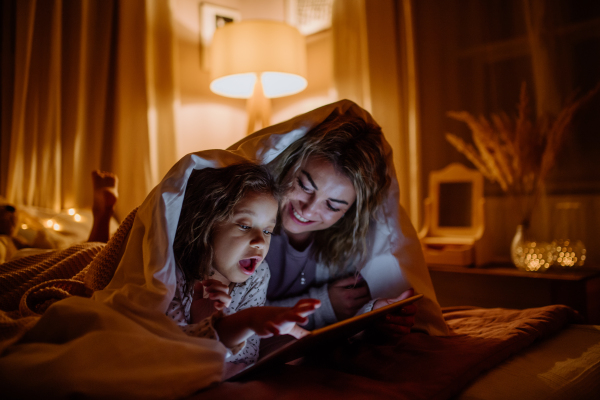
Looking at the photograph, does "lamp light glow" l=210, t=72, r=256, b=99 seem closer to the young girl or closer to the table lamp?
the table lamp

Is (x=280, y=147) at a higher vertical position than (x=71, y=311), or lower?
higher

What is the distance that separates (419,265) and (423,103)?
116 centimetres

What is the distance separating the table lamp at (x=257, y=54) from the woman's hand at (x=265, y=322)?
1.50 m

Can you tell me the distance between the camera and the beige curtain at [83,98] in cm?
187

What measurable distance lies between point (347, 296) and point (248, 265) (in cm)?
33

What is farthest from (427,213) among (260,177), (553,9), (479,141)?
(260,177)

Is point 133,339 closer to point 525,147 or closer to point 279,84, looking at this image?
point 525,147

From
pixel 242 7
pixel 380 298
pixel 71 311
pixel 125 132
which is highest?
pixel 242 7

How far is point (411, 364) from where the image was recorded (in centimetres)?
72

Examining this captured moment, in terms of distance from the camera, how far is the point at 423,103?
196 cm

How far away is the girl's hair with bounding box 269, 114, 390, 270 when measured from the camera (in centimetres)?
100

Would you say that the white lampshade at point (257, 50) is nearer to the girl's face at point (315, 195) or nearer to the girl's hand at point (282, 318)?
the girl's face at point (315, 195)

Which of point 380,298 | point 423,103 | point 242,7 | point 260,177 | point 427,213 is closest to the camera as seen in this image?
point 260,177

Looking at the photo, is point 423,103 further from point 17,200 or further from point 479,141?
point 17,200
